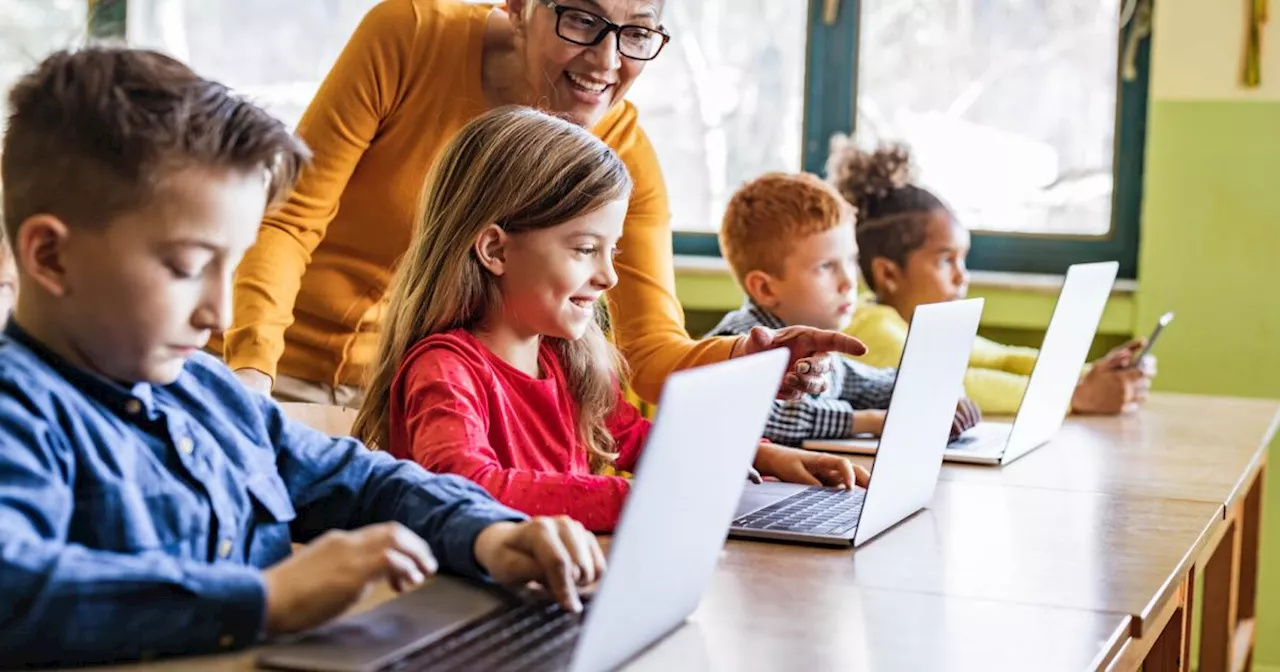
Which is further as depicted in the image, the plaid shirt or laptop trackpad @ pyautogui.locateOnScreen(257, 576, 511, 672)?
the plaid shirt

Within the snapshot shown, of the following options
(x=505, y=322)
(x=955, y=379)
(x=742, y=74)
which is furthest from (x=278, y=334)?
(x=742, y=74)

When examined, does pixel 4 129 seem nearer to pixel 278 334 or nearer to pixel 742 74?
pixel 278 334

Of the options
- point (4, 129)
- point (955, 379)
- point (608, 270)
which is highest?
point (4, 129)

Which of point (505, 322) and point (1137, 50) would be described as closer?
point (505, 322)

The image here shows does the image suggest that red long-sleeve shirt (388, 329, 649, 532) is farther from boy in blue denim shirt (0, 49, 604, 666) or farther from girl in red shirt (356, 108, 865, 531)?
boy in blue denim shirt (0, 49, 604, 666)

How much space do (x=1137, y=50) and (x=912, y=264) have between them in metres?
1.00

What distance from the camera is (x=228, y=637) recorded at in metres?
0.94

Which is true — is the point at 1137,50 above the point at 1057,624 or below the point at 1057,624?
above

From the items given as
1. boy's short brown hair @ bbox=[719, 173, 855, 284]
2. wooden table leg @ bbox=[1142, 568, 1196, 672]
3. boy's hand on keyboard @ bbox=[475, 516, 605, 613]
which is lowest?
wooden table leg @ bbox=[1142, 568, 1196, 672]

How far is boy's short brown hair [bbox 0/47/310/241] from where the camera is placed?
38.1 inches

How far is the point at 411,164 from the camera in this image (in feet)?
6.38

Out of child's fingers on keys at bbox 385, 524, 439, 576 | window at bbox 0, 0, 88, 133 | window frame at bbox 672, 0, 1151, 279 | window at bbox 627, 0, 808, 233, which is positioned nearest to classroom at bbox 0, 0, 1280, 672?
child's fingers on keys at bbox 385, 524, 439, 576

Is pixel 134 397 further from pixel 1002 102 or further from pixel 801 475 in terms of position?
pixel 1002 102

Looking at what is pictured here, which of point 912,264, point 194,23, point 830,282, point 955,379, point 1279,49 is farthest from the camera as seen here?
A: point 194,23
